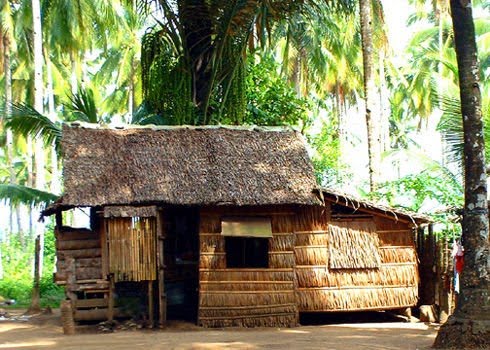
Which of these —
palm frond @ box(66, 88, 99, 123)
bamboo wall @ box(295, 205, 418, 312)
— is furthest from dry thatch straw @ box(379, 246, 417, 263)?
palm frond @ box(66, 88, 99, 123)

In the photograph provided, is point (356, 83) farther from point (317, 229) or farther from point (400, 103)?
point (317, 229)

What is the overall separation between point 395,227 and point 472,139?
161 inches

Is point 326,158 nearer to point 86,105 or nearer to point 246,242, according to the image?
point 246,242

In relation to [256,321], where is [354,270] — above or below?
above

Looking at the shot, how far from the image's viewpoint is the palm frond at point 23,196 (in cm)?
1469

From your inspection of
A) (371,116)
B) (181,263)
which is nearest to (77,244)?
(181,263)

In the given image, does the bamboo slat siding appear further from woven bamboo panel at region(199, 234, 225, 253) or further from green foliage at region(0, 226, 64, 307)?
green foliage at region(0, 226, 64, 307)

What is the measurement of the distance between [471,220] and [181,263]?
6.20 meters

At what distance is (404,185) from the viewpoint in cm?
1614

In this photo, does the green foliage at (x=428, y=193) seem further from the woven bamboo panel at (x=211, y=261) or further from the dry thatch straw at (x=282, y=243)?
the woven bamboo panel at (x=211, y=261)

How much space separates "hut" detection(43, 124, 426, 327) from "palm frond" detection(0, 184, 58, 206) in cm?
182

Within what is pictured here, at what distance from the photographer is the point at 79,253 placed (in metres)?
12.8

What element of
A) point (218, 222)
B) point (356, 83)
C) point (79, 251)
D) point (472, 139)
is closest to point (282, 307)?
point (218, 222)

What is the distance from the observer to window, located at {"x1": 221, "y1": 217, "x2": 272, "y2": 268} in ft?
41.2
